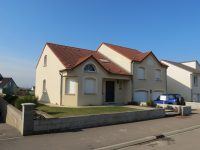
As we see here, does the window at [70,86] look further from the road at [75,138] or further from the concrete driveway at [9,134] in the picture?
the concrete driveway at [9,134]

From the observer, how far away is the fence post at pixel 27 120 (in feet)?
31.6

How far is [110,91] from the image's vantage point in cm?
2280

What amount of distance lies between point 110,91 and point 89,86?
331 cm

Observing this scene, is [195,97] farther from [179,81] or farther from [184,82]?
[179,81]

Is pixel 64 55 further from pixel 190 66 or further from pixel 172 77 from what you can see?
pixel 190 66

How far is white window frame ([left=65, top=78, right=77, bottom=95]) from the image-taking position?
19.7m

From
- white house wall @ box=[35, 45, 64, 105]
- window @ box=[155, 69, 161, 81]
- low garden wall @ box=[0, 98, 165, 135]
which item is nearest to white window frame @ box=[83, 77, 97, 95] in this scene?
white house wall @ box=[35, 45, 64, 105]

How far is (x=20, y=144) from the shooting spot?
8320 mm

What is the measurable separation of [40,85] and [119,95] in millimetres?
9091

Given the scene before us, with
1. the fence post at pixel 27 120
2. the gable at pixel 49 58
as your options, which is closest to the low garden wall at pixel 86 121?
the fence post at pixel 27 120

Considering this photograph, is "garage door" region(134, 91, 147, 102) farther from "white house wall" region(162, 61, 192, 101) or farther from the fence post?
the fence post

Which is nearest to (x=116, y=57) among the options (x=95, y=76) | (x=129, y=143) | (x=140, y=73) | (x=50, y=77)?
(x=140, y=73)

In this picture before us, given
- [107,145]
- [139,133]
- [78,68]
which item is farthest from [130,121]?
[78,68]

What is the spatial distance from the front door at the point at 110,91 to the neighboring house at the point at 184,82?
15.4 metres
